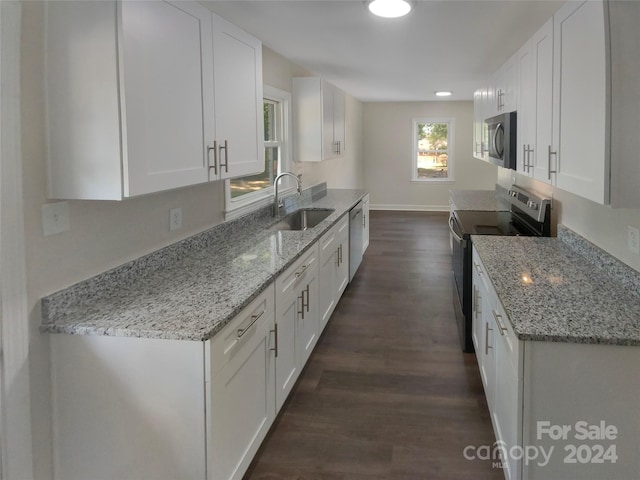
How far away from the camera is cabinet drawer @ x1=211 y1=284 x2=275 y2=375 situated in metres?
1.86

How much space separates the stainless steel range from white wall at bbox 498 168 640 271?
4.8 inches

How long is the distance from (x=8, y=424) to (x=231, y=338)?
2.54 feet

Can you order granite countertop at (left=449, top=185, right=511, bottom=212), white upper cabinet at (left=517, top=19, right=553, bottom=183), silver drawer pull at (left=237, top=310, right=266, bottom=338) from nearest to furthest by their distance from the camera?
silver drawer pull at (left=237, top=310, right=266, bottom=338) → white upper cabinet at (left=517, top=19, right=553, bottom=183) → granite countertop at (left=449, top=185, right=511, bottom=212)

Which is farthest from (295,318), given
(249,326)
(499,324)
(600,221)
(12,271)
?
(600,221)

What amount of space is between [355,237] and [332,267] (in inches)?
54.1

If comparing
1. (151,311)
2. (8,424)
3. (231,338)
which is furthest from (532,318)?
(8,424)

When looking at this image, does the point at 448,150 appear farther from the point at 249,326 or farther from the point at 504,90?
the point at 249,326

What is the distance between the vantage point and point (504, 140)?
3.70 metres

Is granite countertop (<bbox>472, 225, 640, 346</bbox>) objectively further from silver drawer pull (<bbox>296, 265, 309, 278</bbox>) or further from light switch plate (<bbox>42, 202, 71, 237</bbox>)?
light switch plate (<bbox>42, 202, 71, 237</bbox>)

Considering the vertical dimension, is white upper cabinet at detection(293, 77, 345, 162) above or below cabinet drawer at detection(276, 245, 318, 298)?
above

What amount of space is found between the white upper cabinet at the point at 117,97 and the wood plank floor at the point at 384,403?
4.65 ft

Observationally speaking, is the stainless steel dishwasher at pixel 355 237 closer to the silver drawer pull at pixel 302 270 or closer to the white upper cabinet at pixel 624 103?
the silver drawer pull at pixel 302 270

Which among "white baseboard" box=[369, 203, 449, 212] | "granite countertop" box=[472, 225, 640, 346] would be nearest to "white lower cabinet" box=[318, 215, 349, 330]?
"granite countertop" box=[472, 225, 640, 346]

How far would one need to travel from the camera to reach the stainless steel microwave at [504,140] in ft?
11.7
